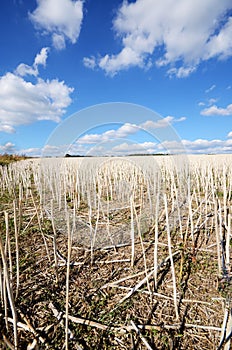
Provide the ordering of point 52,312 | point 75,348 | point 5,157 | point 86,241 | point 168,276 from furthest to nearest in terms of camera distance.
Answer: point 5,157, point 86,241, point 168,276, point 52,312, point 75,348

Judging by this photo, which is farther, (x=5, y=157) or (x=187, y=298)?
(x=5, y=157)

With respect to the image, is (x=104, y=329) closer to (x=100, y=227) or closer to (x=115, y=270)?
(x=115, y=270)

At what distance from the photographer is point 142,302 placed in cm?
155

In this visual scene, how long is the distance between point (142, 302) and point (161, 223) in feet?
5.09

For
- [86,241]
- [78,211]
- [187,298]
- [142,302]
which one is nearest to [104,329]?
[142,302]

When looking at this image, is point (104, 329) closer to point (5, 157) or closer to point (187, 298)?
point (187, 298)

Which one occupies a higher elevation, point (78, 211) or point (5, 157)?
point (5, 157)

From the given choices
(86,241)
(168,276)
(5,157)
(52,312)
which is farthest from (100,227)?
(5,157)

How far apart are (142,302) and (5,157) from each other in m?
19.3

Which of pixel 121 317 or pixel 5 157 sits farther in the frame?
pixel 5 157

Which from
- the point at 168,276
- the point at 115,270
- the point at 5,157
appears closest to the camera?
the point at 168,276

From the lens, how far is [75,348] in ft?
4.01

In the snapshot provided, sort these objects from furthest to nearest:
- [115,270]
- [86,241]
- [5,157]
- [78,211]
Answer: [5,157] → [78,211] → [86,241] → [115,270]

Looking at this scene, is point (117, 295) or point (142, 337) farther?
point (117, 295)
